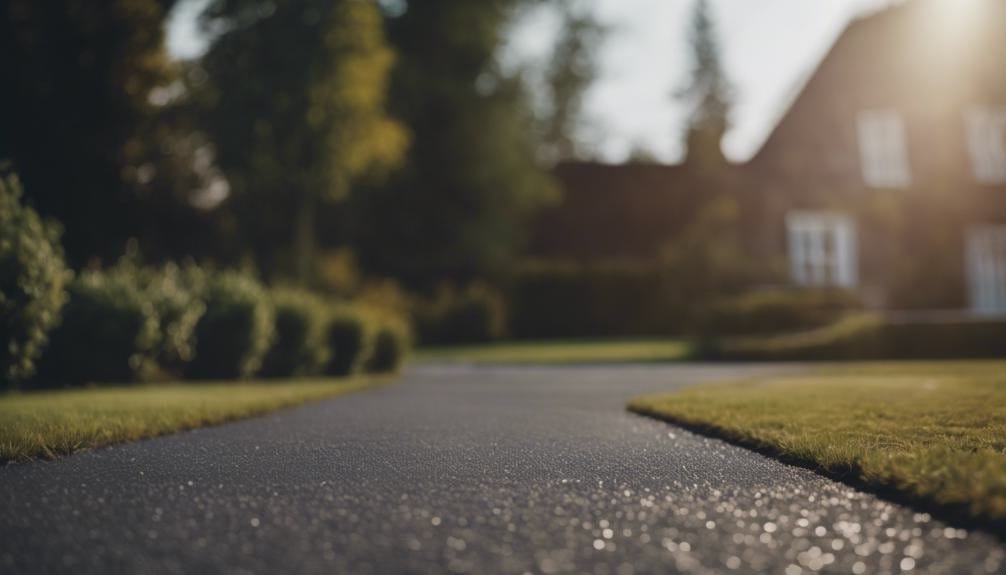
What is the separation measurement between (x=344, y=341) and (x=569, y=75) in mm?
34543

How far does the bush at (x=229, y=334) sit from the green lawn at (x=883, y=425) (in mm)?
6614

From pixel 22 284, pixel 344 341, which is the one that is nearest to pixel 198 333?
Result: pixel 344 341

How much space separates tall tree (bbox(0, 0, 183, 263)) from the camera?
19.0 m

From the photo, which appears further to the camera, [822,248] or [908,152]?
[908,152]

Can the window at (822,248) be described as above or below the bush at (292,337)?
above

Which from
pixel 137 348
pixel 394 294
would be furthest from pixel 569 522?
pixel 394 294

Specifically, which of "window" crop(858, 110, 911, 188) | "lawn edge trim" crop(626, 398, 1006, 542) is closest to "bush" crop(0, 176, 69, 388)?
"lawn edge trim" crop(626, 398, 1006, 542)

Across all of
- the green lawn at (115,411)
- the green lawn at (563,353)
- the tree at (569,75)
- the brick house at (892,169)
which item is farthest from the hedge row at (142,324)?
the tree at (569,75)

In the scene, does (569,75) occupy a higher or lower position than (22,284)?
higher

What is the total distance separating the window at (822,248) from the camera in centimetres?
2838

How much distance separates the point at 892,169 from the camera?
28859 mm

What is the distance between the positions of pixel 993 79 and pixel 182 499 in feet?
104

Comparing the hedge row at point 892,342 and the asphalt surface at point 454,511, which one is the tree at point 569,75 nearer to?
the hedge row at point 892,342

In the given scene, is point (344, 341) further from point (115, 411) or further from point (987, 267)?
point (987, 267)
